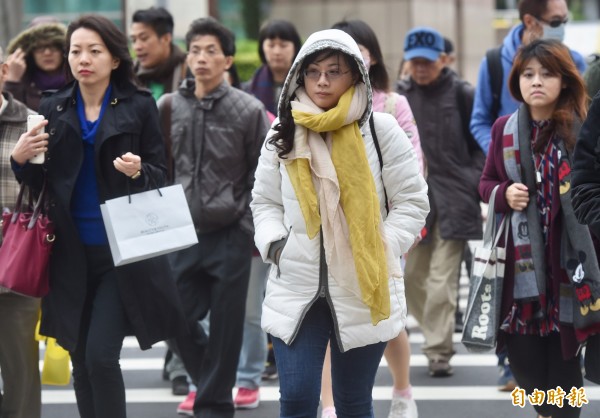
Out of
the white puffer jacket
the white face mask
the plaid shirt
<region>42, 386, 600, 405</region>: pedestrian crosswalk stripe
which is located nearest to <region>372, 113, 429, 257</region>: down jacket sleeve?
the white puffer jacket

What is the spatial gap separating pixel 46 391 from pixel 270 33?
2.92 metres

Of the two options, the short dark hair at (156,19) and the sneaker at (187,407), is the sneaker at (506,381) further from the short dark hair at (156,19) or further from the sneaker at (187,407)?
the short dark hair at (156,19)

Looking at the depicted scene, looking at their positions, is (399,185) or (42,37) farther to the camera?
(42,37)

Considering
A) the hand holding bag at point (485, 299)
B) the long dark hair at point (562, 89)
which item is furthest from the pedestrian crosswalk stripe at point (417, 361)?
the long dark hair at point (562, 89)

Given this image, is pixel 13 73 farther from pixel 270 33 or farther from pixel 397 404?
pixel 397 404

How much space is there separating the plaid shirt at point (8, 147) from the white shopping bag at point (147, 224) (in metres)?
0.76

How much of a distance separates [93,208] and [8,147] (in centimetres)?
71

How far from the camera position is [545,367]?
5637 mm

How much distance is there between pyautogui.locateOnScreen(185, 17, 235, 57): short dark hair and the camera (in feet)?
21.6

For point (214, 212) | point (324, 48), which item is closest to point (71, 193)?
point (214, 212)

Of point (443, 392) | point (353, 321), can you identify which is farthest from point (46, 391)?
point (353, 321)

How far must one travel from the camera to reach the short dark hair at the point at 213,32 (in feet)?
21.6

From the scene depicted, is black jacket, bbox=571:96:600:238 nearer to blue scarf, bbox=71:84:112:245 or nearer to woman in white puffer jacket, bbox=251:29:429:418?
woman in white puffer jacket, bbox=251:29:429:418

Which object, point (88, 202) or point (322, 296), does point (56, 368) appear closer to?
point (88, 202)
